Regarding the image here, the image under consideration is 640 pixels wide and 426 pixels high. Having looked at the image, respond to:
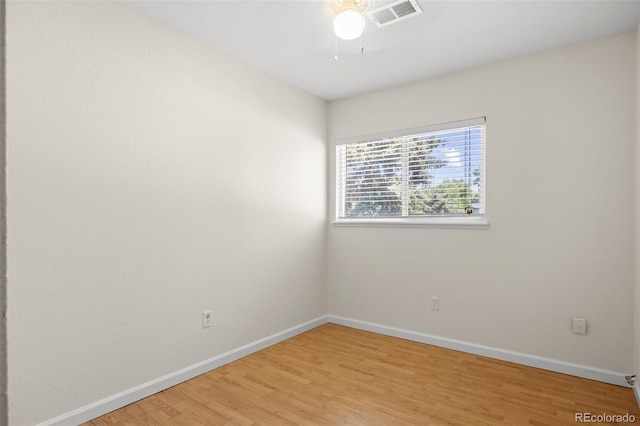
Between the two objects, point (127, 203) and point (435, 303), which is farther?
point (435, 303)

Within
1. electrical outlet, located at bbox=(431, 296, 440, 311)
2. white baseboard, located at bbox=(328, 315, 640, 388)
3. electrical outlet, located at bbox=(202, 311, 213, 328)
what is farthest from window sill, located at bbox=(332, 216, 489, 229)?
electrical outlet, located at bbox=(202, 311, 213, 328)

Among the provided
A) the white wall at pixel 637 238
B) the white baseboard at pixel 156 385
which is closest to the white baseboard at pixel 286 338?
the white baseboard at pixel 156 385

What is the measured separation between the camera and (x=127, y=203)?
7.26 ft

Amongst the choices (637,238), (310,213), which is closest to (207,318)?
(310,213)

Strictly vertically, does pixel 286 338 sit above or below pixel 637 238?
below

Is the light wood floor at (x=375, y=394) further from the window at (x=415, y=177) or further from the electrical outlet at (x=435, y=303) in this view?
the window at (x=415, y=177)

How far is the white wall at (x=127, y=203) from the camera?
5.99ft

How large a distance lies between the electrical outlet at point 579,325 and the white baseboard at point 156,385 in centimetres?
227

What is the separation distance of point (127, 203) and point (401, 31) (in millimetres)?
2083

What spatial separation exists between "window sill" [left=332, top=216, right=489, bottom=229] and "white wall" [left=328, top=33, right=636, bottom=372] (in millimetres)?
62

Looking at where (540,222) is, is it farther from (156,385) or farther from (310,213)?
(156,385)

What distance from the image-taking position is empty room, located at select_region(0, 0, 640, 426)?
6.40ft

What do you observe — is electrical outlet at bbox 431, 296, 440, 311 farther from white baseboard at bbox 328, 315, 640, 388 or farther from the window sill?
the window sill

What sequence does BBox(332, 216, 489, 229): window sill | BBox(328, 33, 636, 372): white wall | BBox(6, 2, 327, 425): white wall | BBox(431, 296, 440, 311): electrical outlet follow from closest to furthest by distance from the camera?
BBox(6, 2, 327, 425): white wall
BBox(328, 33, 636, 372): white wall
BBox(332, 216, 489, 229): window sill
BBox(431, 296, 440, 311): electrical outlet
